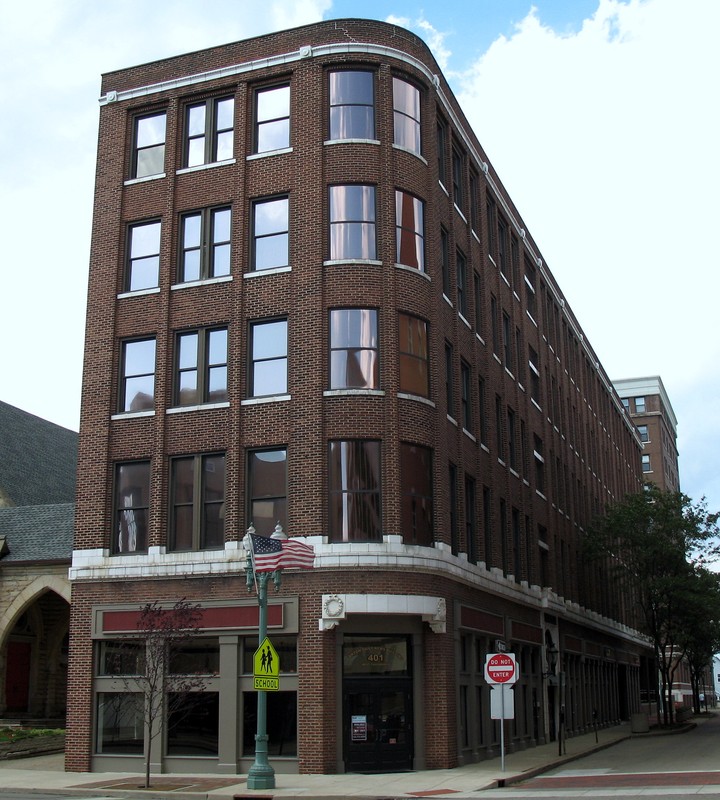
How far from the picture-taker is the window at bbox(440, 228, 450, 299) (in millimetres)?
31078

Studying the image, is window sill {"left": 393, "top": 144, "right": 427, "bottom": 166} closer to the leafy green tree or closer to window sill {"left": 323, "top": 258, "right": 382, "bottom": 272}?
window sill {"left": 323, "top": 258, "right": 382, "bottom": 272}

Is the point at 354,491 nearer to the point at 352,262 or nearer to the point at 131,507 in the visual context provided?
the point at 352,262

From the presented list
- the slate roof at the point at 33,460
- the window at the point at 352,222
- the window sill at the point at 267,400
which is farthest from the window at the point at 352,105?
the slate roof at the point at 33,460

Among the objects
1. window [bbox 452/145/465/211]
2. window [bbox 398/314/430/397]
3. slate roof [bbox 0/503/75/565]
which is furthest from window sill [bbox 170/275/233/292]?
slate roof [bbox 0/503/75/565]

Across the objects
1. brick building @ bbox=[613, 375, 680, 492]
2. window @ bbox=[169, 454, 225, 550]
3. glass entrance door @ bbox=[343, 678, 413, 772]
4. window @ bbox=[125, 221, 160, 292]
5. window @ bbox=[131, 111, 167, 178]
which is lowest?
glass entrance door @ bbox=[343, 678, 413, 772]

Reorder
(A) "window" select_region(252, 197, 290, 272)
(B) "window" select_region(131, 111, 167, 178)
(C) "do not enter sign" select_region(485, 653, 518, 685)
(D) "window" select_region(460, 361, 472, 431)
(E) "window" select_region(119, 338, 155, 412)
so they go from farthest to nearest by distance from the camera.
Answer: (D) "window" select_region(460, 361, 472, 431) → (B) "window" select_region(131, 111, 167, 178) → (E) "window" select_region(119, 338, 155, 412) → (A) "window" select_region(252, 197, 290, 272) → (C) "do not enter sign" select_region(485, 653, 518, 685)

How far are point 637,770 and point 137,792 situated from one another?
12638 mm

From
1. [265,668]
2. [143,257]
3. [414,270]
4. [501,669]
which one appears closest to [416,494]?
[501,669]

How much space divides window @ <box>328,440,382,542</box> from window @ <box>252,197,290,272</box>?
18.2 ft

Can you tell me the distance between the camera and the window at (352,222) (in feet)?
91.0

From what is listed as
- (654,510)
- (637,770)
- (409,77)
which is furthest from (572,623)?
(409,77)

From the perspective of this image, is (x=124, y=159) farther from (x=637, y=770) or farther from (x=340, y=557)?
(x=637, y=770)

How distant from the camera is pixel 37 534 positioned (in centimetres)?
3856

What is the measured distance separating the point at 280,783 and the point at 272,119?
17.6 m
